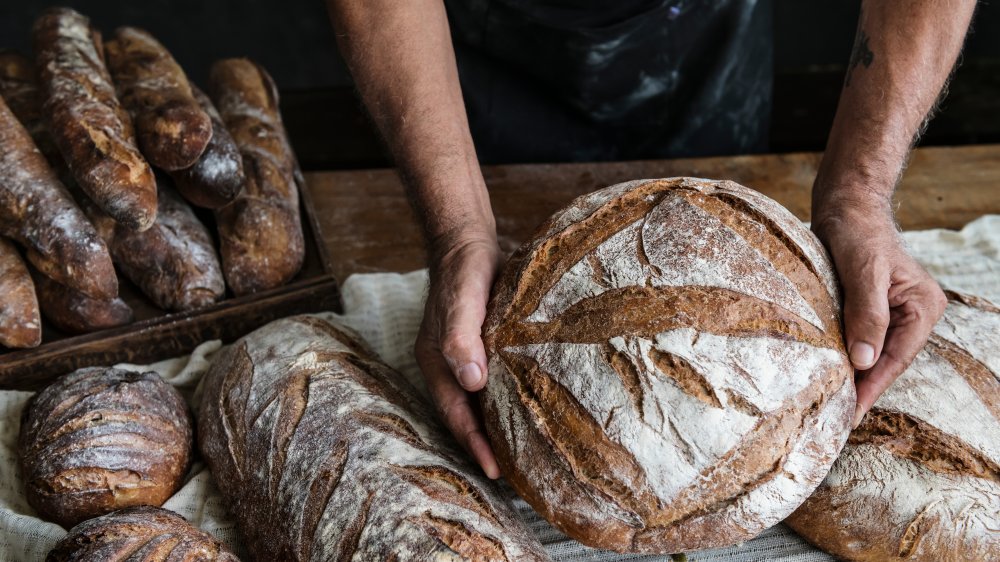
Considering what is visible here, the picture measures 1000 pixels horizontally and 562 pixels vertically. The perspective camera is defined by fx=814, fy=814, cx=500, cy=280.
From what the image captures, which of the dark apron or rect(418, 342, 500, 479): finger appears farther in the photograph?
the dark apron

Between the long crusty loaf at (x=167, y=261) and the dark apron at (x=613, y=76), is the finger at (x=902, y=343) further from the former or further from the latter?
the long crusty loaf at (x=167, y=261)

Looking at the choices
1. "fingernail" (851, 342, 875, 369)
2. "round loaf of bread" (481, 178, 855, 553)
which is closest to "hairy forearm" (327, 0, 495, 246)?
"round loaf of bread" (481, 178, 855, 553)

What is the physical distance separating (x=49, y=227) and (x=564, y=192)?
1.50 m

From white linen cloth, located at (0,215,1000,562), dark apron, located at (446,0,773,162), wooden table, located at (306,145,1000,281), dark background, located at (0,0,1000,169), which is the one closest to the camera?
white linen cloth, located at (0,215,1000,562)

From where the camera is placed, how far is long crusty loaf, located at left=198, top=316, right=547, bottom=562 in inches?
53.9

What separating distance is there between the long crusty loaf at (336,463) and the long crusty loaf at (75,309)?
14.2 inches

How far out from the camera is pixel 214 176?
2.08 meters

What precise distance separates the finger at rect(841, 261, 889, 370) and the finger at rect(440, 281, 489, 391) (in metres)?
0.66

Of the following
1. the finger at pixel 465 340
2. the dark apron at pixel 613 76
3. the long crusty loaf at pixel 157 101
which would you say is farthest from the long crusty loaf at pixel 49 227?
Result: the dark apron at pixel 613 76

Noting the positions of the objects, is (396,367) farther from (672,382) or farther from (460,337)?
(672,382)

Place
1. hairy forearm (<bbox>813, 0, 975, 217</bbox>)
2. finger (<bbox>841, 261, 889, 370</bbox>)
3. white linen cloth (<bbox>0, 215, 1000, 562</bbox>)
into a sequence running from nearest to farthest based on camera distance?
finger (<bbox>841, 261, 889, 370</bbox>)
white linen cloth (<bbox>0, 215, 1000, 562</bbox>)
hairy forearm (<bbox>813, 0, 975, 217</bbox>)

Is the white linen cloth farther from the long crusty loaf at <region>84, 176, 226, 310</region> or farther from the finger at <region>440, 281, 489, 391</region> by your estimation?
the finger at <region>440, 281, 489, 391</region>

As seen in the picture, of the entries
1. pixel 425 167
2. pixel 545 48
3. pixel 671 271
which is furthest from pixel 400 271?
pixel 671 271

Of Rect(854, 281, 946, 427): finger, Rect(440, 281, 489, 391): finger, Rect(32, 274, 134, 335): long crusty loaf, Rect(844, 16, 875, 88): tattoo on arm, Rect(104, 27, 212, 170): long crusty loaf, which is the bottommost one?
Rect(32, 274, 134, 335): long crusty loaf
